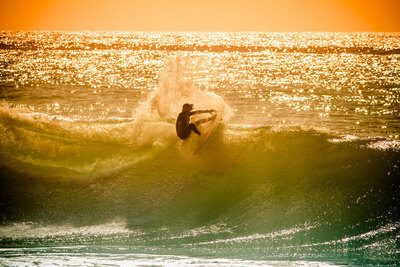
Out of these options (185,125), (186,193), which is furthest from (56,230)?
(185,125)

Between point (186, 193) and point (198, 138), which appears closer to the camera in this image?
point (186, 193)

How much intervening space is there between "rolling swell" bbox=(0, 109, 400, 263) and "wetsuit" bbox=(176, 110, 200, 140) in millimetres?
730

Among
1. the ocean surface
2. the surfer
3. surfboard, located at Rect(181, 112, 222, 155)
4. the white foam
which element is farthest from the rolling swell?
the surfer

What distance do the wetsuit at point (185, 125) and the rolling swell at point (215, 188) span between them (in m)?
0.73

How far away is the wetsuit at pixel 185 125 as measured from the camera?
11656mm

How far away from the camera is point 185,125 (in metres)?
11.8

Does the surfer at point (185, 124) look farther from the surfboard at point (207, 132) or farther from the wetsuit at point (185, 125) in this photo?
the surfboard at point (207, 132)

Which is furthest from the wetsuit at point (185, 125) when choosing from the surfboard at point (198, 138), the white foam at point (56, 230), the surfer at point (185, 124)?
the white foam at point (56, 230)

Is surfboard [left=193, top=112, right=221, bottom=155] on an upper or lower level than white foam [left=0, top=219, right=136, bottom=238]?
upper

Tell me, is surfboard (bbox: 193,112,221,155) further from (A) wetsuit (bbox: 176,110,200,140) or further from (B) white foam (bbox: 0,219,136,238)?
(B) white foam (bbox: 0,219,136,238)

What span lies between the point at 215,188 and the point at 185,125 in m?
2.17

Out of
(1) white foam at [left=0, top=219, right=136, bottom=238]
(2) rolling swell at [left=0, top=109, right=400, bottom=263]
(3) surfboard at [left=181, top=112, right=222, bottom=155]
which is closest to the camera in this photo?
(2) rolling swell at [left=0, top=109, right=400, bottom=263]

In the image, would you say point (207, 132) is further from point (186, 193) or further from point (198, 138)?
point (186, 193)

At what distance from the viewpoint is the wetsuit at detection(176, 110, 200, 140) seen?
1166cm
